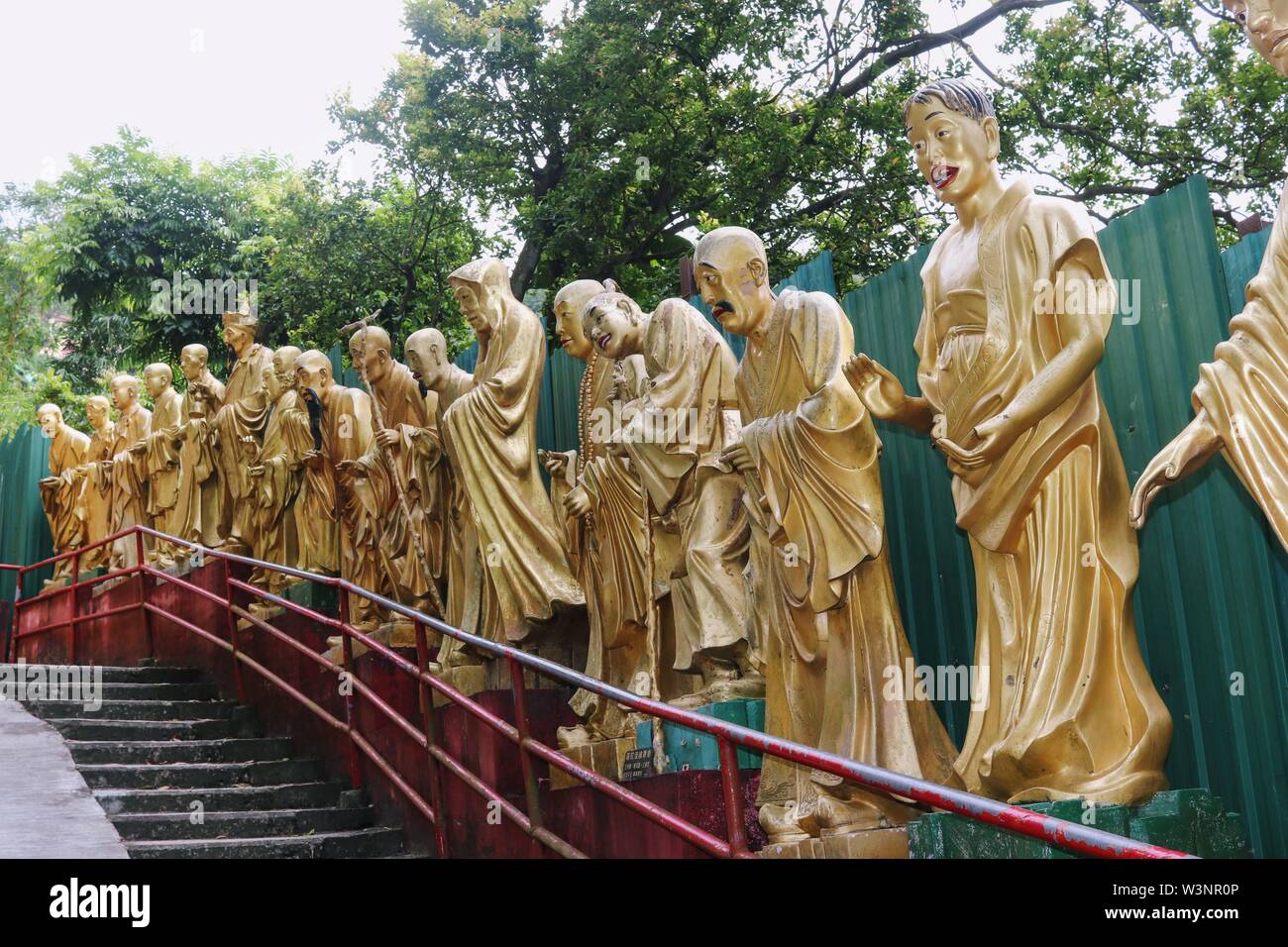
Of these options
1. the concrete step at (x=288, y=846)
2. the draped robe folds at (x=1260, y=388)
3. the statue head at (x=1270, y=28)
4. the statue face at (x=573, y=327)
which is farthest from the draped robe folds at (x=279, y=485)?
the statue head at (x=1270, y=28)

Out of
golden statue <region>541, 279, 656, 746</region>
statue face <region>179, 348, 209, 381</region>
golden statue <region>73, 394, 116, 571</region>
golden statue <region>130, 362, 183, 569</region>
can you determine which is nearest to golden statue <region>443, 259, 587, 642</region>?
golden statue <region>541, 279, 656, 746</region>

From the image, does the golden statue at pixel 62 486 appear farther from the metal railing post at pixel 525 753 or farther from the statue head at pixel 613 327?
the metal railing post at pixel 525 753

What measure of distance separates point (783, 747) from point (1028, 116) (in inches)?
474

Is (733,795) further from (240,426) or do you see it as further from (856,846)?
(240,426)

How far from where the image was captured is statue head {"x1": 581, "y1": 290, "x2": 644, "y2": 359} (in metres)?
7.77

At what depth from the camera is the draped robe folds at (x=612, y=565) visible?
7.61m

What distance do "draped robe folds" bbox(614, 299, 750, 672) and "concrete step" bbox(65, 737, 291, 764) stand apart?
147 inches

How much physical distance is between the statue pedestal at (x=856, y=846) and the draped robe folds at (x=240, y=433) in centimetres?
842

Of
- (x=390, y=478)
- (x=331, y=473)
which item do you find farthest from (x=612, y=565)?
(x=331, y=473)

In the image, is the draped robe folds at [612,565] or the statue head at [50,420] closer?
the draped robe folds at [612,565]

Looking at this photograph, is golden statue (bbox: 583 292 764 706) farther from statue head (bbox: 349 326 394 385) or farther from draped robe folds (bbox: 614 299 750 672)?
statue head (bbox: 349 326 394 385)

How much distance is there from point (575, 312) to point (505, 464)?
1.04 metres
